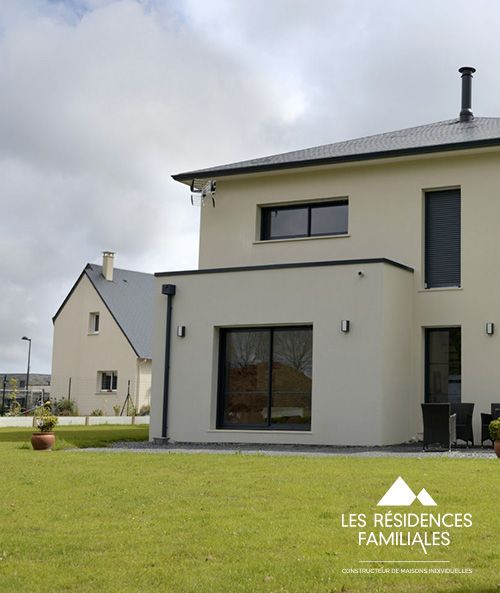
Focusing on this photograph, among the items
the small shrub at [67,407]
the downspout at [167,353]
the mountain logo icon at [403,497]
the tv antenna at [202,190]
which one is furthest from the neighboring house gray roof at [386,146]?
the small shrub at [67,407]

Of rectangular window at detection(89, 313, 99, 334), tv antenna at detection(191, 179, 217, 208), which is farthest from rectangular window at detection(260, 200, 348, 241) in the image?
rectangular window at detection(89, 313, 99, 334)

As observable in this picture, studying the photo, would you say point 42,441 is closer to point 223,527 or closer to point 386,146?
point 223,527

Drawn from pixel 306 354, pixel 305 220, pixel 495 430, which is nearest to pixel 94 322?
pixel 305 220

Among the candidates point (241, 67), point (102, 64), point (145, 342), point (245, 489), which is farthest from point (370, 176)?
point (145, 342)

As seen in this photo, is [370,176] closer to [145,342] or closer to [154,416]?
[154,416]

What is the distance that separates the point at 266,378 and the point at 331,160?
5518 mm

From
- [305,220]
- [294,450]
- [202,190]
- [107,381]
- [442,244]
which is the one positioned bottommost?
[294,450]

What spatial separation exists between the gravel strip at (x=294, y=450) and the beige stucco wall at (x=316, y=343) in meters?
0.54

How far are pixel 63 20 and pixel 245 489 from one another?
33.3 feet

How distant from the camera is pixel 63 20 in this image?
1642cm

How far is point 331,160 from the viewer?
68.5ft

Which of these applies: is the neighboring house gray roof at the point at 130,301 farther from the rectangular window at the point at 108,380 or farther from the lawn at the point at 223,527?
the lawn at the point at 223,527

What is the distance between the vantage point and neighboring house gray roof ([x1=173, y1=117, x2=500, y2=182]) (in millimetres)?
19828

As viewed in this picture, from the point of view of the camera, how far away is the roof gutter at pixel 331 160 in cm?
1945
